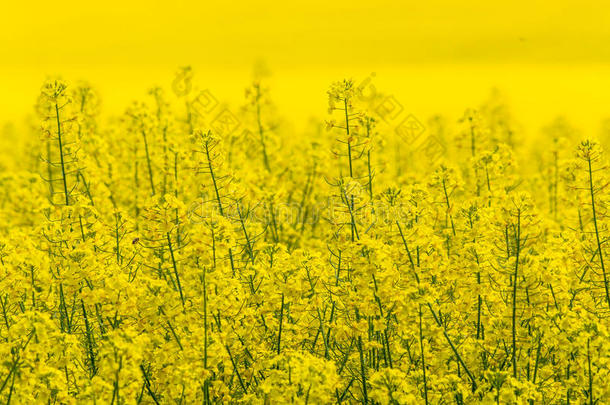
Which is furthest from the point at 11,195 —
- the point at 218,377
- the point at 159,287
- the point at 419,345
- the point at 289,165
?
the point at 419,345

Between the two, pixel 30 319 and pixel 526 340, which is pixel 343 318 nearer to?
pixel 526 340

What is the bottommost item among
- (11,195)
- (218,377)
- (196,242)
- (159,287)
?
(218,377)

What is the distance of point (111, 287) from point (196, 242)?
2.45 ft

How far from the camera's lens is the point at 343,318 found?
18.8 ft

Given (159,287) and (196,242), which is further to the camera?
(159,287)

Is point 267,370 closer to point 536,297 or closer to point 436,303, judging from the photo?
point 436,303

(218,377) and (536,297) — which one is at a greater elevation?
(536,297)

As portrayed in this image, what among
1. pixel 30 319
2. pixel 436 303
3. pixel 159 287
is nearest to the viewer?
pixel 30 319

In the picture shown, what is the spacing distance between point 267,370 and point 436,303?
144 centimetres

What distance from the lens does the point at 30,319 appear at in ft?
16.0

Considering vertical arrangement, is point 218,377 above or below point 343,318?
below

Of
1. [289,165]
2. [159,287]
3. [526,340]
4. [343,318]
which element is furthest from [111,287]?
[289,165]

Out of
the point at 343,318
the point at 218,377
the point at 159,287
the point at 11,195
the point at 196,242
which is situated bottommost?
the point at 218,377

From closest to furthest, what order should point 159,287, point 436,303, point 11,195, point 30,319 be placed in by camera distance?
point 30,319
point 436,303
point 159,287
point 11,195
